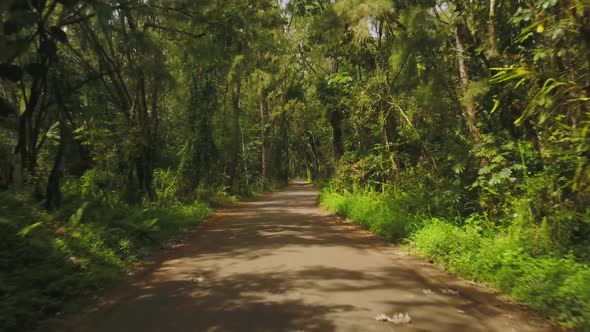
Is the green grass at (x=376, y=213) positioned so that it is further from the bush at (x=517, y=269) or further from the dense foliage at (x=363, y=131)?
the bush at (x=517, y=269)

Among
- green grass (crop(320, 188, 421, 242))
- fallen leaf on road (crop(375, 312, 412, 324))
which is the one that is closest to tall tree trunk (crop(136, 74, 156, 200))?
green grass (crop(320, 188, 421, 242))

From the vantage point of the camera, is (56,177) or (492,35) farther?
(56,177)

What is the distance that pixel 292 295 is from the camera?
5.65 m

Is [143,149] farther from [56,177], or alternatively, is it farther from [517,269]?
[517,269]

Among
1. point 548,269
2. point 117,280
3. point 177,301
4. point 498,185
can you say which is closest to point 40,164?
point 117,280

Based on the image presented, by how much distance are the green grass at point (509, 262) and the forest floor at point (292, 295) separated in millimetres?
227

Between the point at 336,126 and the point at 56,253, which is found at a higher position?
the point at 336,126

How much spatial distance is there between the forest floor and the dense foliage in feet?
1.53

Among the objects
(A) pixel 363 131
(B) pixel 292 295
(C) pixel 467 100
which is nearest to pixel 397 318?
(B) pixel 292 295

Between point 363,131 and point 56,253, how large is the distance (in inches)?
448

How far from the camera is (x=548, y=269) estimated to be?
5.51 meters

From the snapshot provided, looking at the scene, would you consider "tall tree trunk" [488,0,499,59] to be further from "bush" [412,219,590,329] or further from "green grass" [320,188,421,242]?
"green grass" [320,188,421,242]

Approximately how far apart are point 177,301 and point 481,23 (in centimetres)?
848

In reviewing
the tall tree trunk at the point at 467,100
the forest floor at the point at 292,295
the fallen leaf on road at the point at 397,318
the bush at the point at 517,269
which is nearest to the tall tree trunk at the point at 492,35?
the tall tree trunk at the point at 467,100
